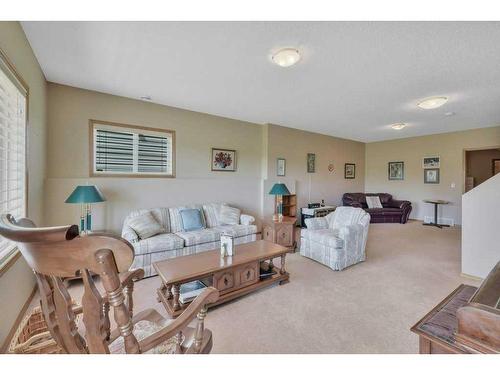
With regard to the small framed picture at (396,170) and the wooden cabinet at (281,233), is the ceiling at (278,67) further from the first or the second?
the small framed picture at (396,170)

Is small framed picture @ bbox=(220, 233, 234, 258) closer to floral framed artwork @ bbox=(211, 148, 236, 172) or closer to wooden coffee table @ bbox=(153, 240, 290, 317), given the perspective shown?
wooden coffee table @ bbox=(153, 240, 290, 317)

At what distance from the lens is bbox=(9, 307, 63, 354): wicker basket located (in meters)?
1.29

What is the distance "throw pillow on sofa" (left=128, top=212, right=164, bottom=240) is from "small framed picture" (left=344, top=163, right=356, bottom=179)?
605cm

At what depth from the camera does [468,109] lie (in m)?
4.02

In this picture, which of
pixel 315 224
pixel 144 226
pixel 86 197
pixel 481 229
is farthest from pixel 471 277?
pixel 86 197

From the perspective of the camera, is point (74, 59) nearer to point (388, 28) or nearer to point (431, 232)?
point (388, 28)

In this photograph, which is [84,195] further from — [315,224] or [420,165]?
[420,165]

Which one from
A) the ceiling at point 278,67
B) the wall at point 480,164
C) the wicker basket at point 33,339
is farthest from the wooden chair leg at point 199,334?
the wall at point 480,164

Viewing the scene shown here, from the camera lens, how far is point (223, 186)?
4.48 metres
